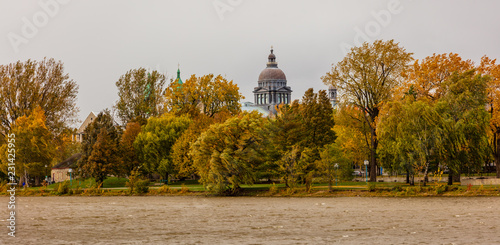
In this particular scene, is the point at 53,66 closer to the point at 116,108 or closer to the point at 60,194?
Answer: the point at 116,108

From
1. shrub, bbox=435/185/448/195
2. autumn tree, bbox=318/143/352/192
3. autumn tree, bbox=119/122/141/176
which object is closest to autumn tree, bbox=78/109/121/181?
autumn tree, bbox=119/122/141/176

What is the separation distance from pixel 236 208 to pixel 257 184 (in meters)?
25.0

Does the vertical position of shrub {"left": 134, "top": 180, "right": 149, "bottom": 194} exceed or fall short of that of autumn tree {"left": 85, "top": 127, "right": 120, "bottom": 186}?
it falls short

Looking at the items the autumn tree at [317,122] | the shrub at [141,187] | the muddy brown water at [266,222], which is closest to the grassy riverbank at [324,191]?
the shrub at [141,187]

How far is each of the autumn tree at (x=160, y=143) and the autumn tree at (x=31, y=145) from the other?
11.7 metres

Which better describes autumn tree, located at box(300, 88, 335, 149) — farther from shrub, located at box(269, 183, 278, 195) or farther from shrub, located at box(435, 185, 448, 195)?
shrub, located at box(435, 185, 448, 195)

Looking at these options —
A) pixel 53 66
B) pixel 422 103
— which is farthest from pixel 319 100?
pixel 53 66

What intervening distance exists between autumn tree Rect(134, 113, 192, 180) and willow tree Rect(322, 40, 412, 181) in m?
21.1

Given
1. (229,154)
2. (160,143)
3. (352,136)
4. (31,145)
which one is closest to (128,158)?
(160,143)

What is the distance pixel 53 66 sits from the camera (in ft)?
301

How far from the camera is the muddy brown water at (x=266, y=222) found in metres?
34.2

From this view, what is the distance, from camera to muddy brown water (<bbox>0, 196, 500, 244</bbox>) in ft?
112

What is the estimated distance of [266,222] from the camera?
42.2 m

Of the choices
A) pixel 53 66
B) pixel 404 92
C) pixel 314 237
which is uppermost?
pixel 53 66
